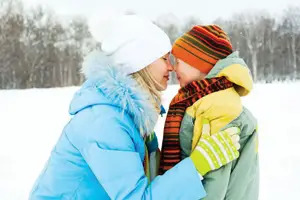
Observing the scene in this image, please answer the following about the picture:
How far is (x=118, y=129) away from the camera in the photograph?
1578 millimetres

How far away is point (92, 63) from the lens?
183 cm

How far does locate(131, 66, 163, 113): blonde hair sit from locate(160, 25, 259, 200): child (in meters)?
0.16

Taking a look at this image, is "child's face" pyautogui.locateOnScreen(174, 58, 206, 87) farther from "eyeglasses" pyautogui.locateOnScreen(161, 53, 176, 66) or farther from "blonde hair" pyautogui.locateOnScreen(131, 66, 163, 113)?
"blonde hair" pyautogui.locateOnScreen(131, 66, 163, 113)

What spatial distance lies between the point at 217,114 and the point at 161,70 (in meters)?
0.33

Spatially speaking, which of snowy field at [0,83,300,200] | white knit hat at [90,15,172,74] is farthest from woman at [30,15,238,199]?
snowy field at [0,83,300,200]

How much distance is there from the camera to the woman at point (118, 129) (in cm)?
155

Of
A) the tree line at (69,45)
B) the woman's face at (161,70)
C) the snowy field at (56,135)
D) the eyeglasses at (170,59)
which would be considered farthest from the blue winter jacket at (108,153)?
the tree line at (69,45)

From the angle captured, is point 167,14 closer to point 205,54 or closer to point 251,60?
point 251,60

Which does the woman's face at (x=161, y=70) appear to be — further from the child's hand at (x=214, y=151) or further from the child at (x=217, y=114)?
the child's hand at (x=214, y=151)

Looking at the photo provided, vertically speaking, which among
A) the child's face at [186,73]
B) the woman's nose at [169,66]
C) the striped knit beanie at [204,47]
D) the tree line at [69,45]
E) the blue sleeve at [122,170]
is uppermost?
the striped knit beanie at [204,47]

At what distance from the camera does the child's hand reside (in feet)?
5.37

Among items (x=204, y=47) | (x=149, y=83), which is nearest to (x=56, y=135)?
(x=204, y=47)

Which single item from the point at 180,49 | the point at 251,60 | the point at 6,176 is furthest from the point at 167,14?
the point at 180,49

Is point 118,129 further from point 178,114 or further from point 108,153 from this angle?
point 178,114
